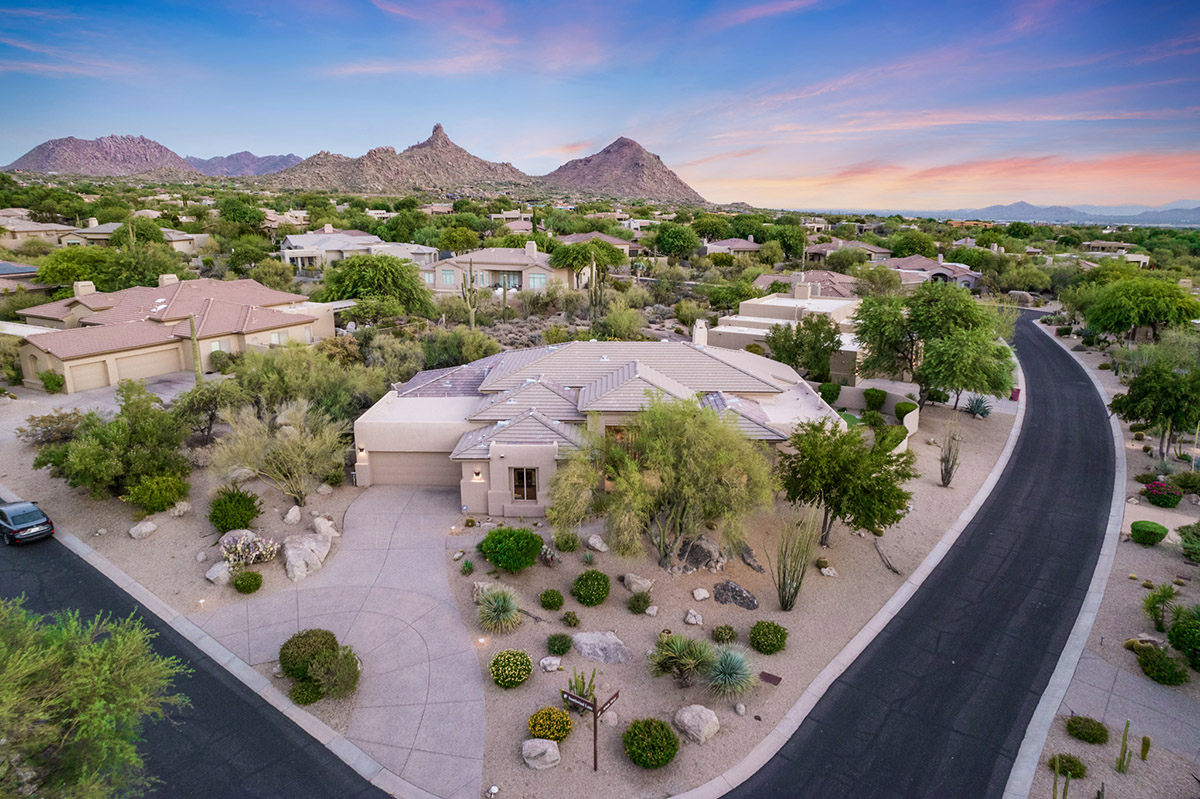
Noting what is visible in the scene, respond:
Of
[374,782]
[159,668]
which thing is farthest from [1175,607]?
[159,668]

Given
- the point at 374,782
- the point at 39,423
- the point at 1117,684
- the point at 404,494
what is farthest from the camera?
the point at 39,423

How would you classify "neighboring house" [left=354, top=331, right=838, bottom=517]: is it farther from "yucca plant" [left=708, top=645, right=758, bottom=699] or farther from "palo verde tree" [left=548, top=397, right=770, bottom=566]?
"yucca plant" [left=708, top=645, right=758, bottom=699]

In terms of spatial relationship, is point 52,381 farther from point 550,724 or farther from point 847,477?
point 847,477

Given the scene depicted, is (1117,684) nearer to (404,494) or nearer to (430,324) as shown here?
(404,494)

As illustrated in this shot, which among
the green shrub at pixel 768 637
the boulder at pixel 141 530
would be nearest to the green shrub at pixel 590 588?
the green shrub at pixel 768 637

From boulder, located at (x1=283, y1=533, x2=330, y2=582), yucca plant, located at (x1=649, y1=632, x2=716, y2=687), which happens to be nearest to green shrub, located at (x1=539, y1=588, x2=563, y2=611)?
yucca plant, located at (x1=649, y1=632, x2=716, y2=687)

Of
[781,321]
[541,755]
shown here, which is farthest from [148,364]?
[781,321]

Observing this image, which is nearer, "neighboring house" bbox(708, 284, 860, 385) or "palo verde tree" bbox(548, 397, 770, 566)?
"palo verde tree" bbox(548, 397, 770, 566)
